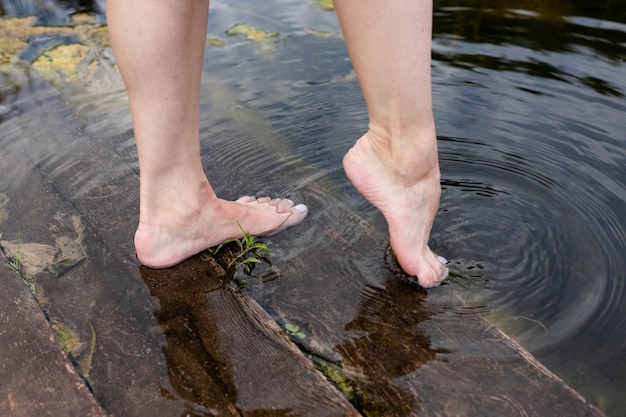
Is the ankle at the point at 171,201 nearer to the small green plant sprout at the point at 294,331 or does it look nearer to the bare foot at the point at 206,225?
the bare foot at the point at 206,225

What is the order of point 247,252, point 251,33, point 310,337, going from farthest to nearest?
point 251,33, point 247,252, point 310,337

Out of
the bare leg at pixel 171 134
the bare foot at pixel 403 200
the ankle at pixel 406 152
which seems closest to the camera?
the bare leg at pixel 171 134

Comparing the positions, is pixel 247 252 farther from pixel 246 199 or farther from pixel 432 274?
pixel 432 274

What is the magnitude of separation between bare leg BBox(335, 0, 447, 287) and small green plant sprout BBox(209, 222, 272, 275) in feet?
1.13

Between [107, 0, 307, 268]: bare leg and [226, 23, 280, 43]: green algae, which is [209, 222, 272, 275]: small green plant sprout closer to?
[107, 0, 307, 268]: bare leg

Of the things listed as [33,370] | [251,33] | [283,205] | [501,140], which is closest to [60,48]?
[251,33]

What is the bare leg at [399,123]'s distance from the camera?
4.83 ft

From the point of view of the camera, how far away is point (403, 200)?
1.79 metres

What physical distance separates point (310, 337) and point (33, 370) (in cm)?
64

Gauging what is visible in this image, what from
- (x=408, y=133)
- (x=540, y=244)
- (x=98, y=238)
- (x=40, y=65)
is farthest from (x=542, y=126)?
(x=40, y=65)

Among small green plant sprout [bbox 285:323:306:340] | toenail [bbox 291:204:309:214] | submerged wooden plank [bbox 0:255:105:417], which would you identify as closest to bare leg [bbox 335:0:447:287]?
toenail [bbox 291:204:309:214]

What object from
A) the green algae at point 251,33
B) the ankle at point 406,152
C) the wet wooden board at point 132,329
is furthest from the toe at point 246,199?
the green algae at point 251,33

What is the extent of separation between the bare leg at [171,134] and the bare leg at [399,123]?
355 mm

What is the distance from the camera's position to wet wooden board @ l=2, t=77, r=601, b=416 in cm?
142
